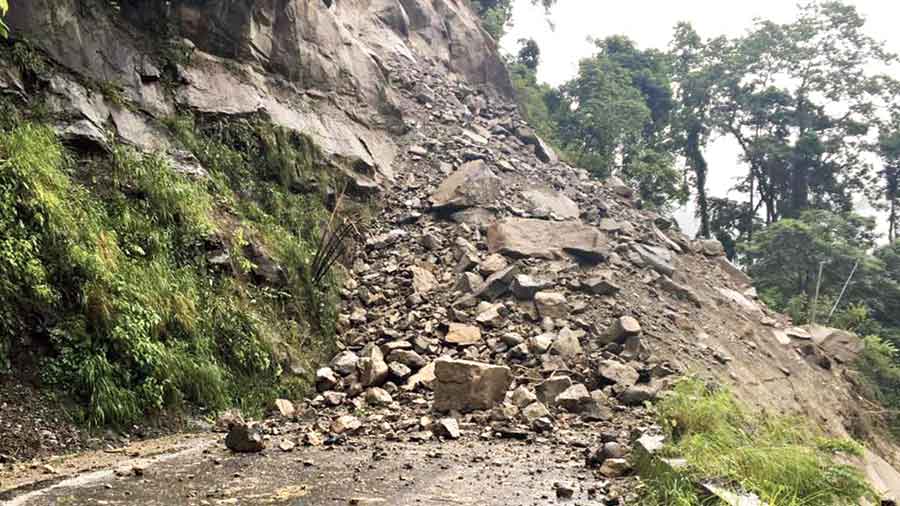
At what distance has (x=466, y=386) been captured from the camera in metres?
6.37

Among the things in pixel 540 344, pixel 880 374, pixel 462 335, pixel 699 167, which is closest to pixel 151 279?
pixel 462 335

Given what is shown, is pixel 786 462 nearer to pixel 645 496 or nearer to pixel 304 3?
pixel 645 496

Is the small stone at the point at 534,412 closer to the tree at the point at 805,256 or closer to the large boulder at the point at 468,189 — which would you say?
the large boulder at the point at 468,189

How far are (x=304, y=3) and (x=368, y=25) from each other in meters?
5.42

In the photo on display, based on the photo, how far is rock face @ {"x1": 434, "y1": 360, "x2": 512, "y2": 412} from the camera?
6352 millimetres

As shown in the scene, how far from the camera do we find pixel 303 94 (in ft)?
38.9

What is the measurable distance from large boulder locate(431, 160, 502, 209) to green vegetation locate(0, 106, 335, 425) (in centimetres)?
314

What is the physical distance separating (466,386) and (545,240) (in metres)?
4.58

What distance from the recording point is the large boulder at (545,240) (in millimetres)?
10039

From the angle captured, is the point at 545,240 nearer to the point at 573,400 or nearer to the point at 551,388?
the point at 551,388

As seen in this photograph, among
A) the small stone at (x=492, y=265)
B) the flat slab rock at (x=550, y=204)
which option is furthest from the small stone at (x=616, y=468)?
the flat slab rock at (x=550, y=204)

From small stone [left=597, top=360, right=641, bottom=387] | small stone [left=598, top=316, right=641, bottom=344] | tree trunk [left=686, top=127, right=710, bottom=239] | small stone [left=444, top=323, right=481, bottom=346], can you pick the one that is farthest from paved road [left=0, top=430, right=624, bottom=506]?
tree trunk [left=686, top=127, right=710, bottom=239]

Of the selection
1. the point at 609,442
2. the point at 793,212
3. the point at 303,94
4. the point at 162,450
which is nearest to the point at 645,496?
the point at 609,442

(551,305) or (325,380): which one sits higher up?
(551,305)
